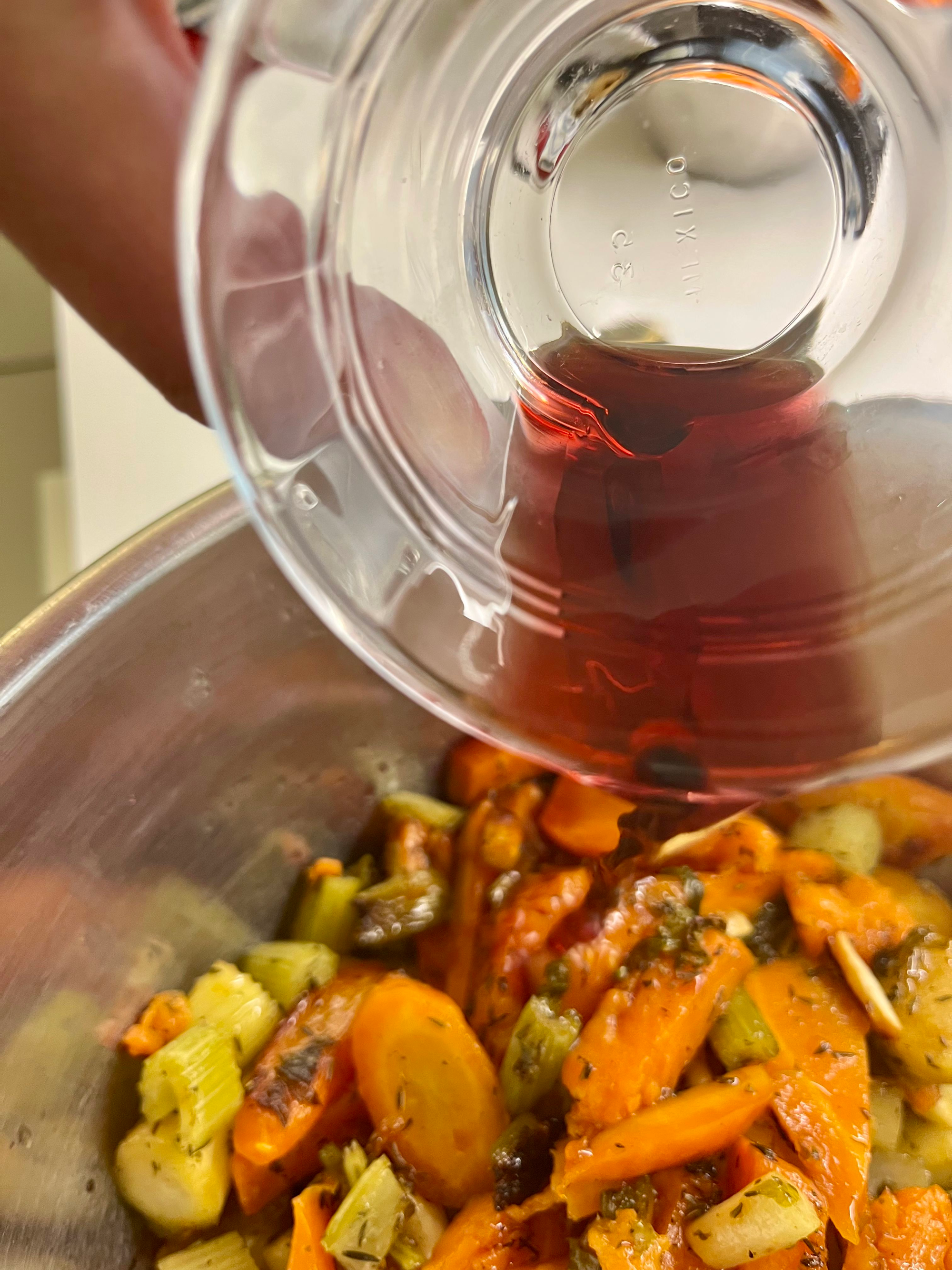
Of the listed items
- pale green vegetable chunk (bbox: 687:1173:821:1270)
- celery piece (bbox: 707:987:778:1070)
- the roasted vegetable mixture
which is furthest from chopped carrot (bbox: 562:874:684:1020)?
pale green vegetable chunk (bbox: 687:1173:821:1270)

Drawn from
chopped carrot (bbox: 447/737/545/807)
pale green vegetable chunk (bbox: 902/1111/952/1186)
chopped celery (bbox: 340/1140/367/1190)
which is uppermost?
chopped carrot (bbox: 447/737/545/807)

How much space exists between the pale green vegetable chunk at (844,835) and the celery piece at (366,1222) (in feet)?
2.04

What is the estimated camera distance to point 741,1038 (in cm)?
109

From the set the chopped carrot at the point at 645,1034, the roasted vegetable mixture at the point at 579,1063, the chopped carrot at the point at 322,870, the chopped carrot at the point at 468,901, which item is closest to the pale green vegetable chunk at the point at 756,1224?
the roasted vegetable mixture at the point at 579,1063

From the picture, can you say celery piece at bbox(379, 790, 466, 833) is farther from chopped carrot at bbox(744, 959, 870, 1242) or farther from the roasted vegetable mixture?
chopped carrot at bbox(744, 959, 870, 1242)

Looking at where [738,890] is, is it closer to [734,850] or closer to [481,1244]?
[734,850]

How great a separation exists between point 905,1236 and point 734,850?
1.39 ft

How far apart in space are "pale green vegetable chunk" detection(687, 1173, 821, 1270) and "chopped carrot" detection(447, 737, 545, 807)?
54 cm

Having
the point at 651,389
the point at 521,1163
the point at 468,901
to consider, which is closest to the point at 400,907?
the point at 468,901

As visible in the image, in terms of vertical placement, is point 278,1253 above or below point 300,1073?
below

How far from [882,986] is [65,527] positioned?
4.30 ft

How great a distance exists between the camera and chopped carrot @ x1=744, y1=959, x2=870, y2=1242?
3.40 feet

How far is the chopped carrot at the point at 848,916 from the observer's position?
3.91ft

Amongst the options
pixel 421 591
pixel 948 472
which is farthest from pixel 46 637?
pixel 948 472
